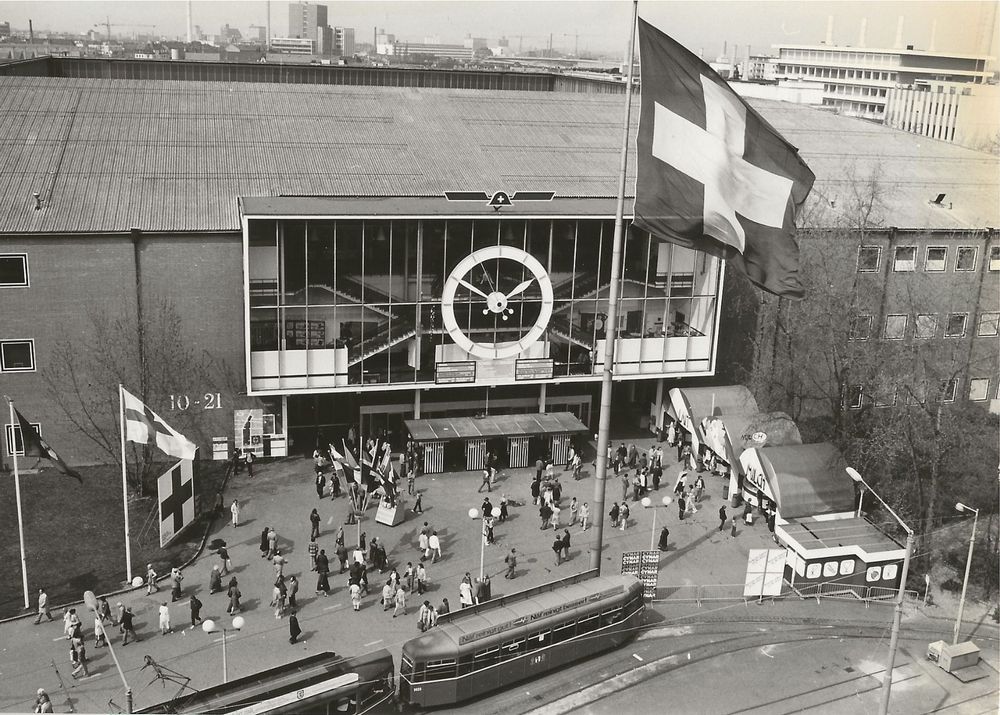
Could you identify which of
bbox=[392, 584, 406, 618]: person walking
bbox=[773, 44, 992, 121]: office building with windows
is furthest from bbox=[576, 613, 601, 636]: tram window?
bbox=[773, 44, 992, 121]: office building with windows

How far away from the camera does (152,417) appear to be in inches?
1419

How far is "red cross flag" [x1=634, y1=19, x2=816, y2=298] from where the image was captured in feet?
88.3

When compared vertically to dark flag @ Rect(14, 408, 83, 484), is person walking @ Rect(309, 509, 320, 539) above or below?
below

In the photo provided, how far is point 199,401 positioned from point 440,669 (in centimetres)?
2401

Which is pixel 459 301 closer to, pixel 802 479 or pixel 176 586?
pixel 802 479

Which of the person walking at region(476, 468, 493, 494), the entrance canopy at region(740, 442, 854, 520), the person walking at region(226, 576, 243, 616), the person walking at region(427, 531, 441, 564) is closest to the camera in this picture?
the person walking at region(226, 576, 243, 616)

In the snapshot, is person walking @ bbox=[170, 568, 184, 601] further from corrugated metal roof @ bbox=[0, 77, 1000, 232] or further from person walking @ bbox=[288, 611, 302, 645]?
corrugated metal roof @ bbox=[0, 77, 1000, 232]

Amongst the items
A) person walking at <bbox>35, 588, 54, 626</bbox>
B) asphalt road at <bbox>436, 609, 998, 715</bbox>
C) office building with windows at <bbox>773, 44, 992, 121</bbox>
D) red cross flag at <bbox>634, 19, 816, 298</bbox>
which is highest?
office building with windows at <bbox>773, 44, 992, 121</bbox>

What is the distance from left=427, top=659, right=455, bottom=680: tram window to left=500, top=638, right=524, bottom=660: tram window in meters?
1.82

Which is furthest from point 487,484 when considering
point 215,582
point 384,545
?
point 215,582

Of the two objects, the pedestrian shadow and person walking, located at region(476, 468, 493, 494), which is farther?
person walking, located at region(476, 468, 493, 494)

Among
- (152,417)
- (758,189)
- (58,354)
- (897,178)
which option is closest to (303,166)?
(58,354)

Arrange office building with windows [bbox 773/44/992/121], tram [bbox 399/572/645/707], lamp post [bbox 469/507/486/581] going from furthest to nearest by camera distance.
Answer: office building with windows [bbox 773/44/992/121]
lamp post [bbox 469/507/486/581]
tram [bbox 399/572/645/707]

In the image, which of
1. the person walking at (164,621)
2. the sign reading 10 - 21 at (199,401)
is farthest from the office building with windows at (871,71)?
the person walking at (164,621)
